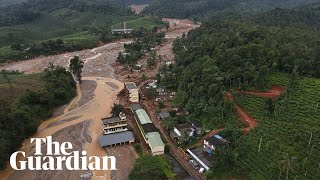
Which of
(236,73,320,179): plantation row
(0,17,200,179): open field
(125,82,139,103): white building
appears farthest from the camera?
(125,82,139,103): white building

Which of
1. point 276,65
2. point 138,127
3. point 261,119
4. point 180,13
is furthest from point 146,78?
point 180,13

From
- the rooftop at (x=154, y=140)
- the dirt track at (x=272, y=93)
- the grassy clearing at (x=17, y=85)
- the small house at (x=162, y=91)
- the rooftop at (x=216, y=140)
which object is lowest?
the rooftop at (x=154, y=140)

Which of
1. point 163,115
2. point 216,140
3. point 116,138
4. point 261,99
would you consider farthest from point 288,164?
point 163,115

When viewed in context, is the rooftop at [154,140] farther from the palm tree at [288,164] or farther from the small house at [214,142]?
the palm tree at [288,164]

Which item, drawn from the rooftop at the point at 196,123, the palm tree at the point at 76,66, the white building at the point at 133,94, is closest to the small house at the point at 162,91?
the white building at the point at 133,94

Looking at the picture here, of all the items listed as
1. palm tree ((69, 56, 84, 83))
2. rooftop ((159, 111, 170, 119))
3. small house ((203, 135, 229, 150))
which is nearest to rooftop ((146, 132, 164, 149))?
small house ((203, 135, 229, 150))

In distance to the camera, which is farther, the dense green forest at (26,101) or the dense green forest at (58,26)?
the dense green forest at (58,26)

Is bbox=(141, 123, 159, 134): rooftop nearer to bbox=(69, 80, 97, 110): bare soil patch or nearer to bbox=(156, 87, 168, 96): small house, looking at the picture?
bbox=(156, 87, 168, 96): small house

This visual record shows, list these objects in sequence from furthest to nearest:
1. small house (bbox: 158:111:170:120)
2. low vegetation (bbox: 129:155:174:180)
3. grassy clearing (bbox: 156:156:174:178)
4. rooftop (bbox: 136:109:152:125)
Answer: small house (bbox: 158:111:170:120) < rooftop (bbox: 136:109:152:125) < grassy clearing (bbox: 156:156:174:178) < low vegetation (bbox: 129:155:174:180)
